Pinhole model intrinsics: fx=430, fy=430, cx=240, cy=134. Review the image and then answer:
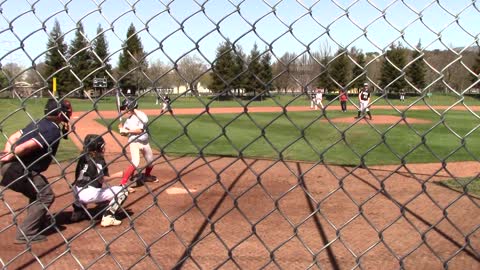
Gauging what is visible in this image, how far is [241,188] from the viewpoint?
7812mm

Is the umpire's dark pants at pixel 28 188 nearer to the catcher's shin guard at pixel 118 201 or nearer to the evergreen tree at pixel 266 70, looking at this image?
the catcher's shin guard at pixel 118 201

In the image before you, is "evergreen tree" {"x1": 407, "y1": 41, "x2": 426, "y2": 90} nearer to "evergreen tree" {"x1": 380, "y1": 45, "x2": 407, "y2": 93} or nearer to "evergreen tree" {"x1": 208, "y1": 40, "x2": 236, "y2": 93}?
"evergreen tree" {"x1": 380, "y1": 45, "x2": 407, "y2": 93}

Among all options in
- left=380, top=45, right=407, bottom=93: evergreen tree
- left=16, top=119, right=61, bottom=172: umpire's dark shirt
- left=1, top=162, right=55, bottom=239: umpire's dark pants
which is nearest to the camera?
left=380, top=45, right=407, bottom=93: evergreen tree

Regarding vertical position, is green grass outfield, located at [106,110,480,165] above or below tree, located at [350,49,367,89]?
below

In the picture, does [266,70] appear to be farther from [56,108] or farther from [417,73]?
[56,108]

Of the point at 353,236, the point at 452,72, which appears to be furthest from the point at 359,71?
the point at 353,236

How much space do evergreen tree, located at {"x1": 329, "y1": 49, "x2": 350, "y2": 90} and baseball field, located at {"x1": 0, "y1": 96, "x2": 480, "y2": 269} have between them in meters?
0.23

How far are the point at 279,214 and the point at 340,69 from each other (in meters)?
Answer: 4.24

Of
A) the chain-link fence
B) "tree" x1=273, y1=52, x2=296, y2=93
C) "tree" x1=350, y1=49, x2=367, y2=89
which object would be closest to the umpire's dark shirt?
the chain-link fence

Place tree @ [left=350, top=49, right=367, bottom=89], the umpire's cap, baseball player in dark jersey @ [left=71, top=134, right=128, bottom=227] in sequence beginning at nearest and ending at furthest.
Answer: tree @ [left=350, top=49, right=367, bottom=89], the umpire's cap, baseball player in dark jersey @ [left=71, top=134, right=128, bottom=227]

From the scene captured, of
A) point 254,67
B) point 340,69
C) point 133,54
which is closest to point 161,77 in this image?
point 133,54

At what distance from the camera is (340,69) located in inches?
91.7

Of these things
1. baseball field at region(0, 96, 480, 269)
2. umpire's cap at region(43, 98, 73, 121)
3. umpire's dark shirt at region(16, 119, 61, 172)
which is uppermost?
umpire's cap at region(43, 98, 73, 121)

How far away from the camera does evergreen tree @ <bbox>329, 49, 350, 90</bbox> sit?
2021 millimetres
